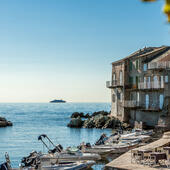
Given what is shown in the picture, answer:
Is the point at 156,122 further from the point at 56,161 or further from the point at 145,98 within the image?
the point at 56,161

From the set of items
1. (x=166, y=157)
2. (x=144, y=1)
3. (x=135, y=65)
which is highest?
(x=135, y=65)

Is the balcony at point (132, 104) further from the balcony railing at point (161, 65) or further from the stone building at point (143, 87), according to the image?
the balcony railing at point (161, 65)

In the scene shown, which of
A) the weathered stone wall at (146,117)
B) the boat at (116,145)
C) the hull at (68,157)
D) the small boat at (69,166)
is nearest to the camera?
the small boat at (69,166)

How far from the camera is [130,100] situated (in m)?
49.1

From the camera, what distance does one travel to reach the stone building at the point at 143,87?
4053cm

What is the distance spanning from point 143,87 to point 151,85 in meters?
1.57

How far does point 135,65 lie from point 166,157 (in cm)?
3360

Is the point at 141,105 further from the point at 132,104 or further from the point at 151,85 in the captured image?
the point at 151,85

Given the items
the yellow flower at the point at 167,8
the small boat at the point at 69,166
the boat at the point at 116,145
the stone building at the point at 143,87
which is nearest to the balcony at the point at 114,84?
the stone building at the point at 143,87

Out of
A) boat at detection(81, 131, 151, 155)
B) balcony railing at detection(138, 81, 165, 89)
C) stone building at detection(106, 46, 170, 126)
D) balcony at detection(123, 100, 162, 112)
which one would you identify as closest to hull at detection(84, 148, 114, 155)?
boat at detection(81, 131, 151, 155)

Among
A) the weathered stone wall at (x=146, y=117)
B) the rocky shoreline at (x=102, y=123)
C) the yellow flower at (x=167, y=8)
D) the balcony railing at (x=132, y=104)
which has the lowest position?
the rocky shoreline at (x=102, y=123)

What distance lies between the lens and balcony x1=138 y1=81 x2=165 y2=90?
4109 cm

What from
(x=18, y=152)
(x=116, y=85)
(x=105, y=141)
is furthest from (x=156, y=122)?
(x=18, y=152)

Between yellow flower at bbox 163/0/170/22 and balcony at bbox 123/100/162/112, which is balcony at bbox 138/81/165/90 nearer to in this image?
balcony at bbox 123/100/162/112
